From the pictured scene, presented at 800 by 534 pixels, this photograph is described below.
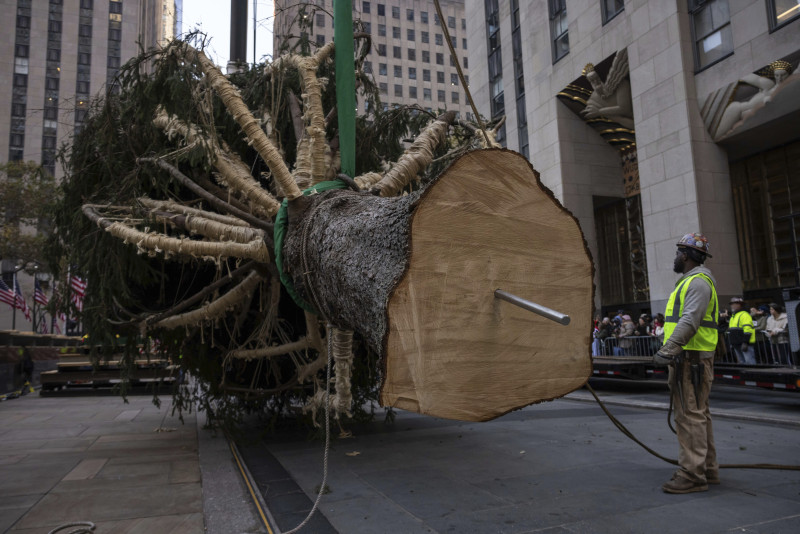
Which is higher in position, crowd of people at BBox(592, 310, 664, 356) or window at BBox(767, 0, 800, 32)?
window at BBox(767, 0, 800, 32)

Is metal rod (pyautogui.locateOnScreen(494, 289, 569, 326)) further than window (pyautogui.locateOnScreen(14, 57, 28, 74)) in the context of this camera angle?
No

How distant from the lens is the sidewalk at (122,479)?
398cm

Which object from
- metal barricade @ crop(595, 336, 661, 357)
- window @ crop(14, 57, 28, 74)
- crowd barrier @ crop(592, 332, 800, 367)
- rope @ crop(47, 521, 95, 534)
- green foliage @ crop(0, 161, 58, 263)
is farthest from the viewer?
window @ crop(14, 57, 28, 74)

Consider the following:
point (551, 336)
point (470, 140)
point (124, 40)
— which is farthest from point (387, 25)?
point (551, 336)

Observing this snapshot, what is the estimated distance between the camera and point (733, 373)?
9320 millimetres

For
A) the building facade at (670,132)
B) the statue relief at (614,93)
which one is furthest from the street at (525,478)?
the statue relief at (614,93)

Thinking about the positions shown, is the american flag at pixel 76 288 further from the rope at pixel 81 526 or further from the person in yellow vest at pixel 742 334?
the person in yellow vest at pixel 742 334

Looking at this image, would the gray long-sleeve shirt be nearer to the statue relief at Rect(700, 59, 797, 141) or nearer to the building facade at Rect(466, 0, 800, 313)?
the building facade at Rect(466, 0, 800, 313)

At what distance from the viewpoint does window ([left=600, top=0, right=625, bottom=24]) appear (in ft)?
67.2

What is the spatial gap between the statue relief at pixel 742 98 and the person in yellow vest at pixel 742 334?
7.92 metres

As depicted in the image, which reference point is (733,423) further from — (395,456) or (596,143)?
(596,143)

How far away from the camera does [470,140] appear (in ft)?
21.7

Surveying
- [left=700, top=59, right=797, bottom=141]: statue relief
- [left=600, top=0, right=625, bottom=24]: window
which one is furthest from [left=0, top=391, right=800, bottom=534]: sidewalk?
[left=600, top=0, right=625, bottom=24]: window

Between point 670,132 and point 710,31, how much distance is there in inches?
125
